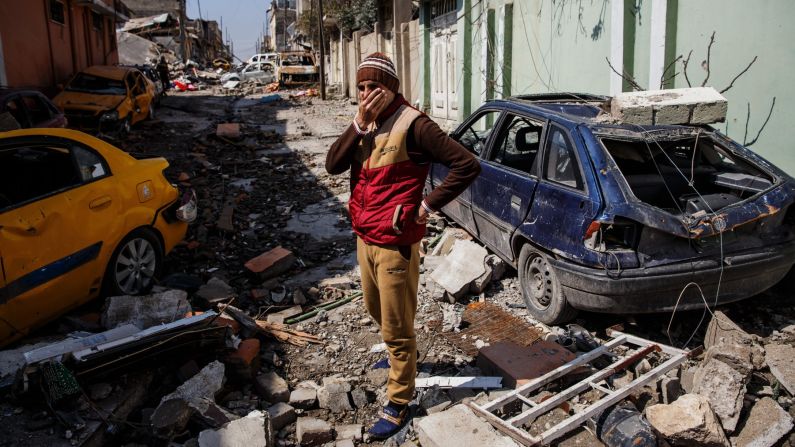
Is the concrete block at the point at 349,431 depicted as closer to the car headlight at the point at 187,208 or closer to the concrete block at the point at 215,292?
the concrete block at the point at 215,292

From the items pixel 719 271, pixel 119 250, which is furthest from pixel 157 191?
pixel 719 271

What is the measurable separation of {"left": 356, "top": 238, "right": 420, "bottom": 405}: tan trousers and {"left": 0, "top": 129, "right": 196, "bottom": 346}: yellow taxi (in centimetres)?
241

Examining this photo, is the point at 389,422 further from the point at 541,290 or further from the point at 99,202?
the point at 99,202

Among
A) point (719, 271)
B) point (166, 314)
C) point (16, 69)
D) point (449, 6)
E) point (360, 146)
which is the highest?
point (449, 6)

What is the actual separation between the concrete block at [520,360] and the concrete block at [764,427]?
1035mm

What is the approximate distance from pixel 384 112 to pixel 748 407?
9.08 ft

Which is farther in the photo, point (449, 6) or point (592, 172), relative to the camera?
point (449, 6)

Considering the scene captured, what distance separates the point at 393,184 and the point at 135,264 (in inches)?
120

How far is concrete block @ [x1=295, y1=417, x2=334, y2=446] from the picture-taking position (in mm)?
3400

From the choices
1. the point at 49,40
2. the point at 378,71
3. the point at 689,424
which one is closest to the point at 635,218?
the point at 689,424

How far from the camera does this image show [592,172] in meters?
4.30

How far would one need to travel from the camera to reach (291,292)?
566 cm

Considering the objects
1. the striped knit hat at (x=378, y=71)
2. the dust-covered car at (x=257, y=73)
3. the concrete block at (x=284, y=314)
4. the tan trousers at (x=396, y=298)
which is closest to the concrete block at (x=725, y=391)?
the tan trousers at (x=396, y=298)

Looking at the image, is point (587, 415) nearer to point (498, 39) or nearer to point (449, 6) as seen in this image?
point (498, 39)
